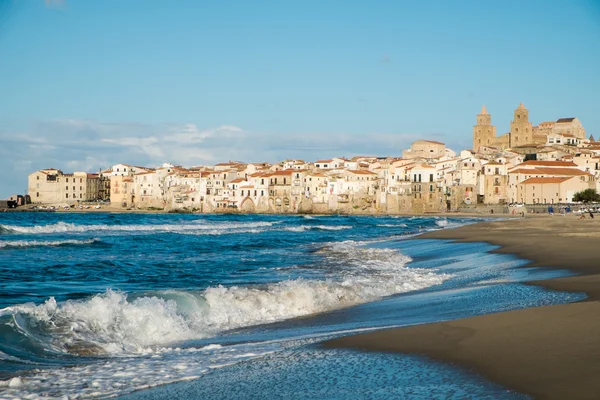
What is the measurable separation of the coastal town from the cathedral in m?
0.76

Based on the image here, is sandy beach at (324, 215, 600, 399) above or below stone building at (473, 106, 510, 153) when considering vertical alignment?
below

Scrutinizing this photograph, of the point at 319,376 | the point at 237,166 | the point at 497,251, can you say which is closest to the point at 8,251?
the point at 497,251

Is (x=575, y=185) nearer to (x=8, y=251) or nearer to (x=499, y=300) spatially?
(x=8, y=251)

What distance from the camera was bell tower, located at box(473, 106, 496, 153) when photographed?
145288mm

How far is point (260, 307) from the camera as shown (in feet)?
39.0

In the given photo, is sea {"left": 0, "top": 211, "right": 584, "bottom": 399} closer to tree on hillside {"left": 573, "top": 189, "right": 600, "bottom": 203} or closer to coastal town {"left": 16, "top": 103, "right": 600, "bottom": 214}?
tree on hillside {"left": 573, "top": 189, "right": 600, "bottom": 203}

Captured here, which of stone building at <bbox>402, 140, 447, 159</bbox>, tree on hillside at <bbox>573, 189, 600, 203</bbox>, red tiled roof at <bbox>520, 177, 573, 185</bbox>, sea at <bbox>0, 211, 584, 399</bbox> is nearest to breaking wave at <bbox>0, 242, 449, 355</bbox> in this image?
sea at <bbox>0, 211, 584, 399</bbox>

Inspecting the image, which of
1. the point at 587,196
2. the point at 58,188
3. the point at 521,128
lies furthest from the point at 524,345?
the point at 521,128

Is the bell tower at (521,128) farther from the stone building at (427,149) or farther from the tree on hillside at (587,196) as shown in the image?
the tree on hillside at (587,196)

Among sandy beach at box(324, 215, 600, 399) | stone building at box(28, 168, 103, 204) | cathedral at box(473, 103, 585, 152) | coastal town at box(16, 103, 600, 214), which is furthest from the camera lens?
cathedral at box(473, 103, 585, 152)

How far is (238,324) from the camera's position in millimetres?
10656

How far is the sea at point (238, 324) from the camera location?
604cm

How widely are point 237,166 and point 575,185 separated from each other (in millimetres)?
56196

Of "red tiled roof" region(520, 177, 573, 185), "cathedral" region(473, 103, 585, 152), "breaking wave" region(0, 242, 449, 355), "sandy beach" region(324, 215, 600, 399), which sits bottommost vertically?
"breaking wave" region(0, 242, 449, 355)
